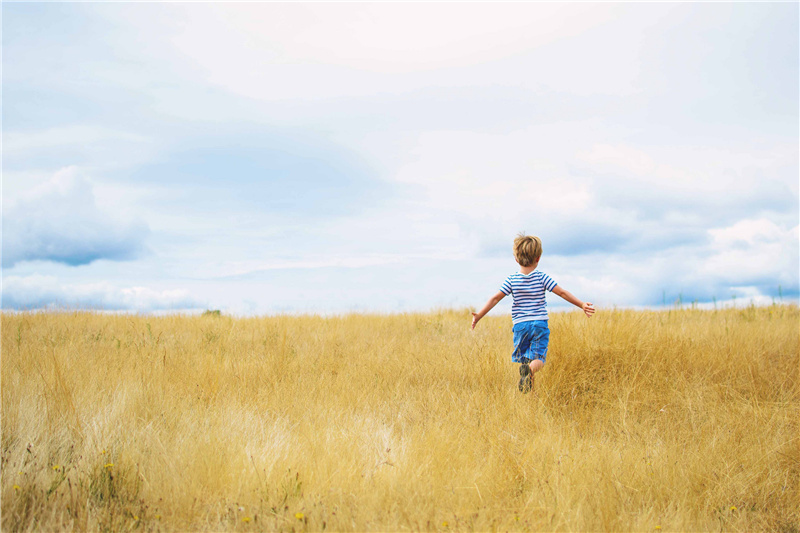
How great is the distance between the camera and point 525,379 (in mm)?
5121

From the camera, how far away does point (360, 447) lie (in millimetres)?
3500

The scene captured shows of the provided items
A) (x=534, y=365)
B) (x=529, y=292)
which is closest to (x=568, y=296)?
(x=529, y=292)

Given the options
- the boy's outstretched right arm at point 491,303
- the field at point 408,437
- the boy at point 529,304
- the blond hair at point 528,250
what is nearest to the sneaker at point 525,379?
the boy at point 529,304

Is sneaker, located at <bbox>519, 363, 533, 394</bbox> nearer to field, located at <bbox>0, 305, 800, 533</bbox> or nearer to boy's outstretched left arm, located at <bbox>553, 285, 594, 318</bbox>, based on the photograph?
field, located at <bbox>0, 305, 800, 533</bbox>

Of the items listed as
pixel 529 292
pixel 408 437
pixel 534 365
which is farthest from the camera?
pixel 529 292

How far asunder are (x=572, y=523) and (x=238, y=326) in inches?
310

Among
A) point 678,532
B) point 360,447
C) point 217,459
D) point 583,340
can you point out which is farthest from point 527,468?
point 583,340

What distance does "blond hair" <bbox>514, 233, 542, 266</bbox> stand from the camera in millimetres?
5125

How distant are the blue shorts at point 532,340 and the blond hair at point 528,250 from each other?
0.62m

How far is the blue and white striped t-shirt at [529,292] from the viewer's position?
5.10m

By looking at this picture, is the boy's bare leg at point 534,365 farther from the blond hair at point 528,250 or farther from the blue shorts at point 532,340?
the blond hair at point 528,250

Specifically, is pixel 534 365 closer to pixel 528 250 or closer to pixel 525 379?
pixel 525 379

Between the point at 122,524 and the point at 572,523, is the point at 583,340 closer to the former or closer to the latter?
the point at 572,523

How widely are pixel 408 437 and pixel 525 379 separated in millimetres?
1682
